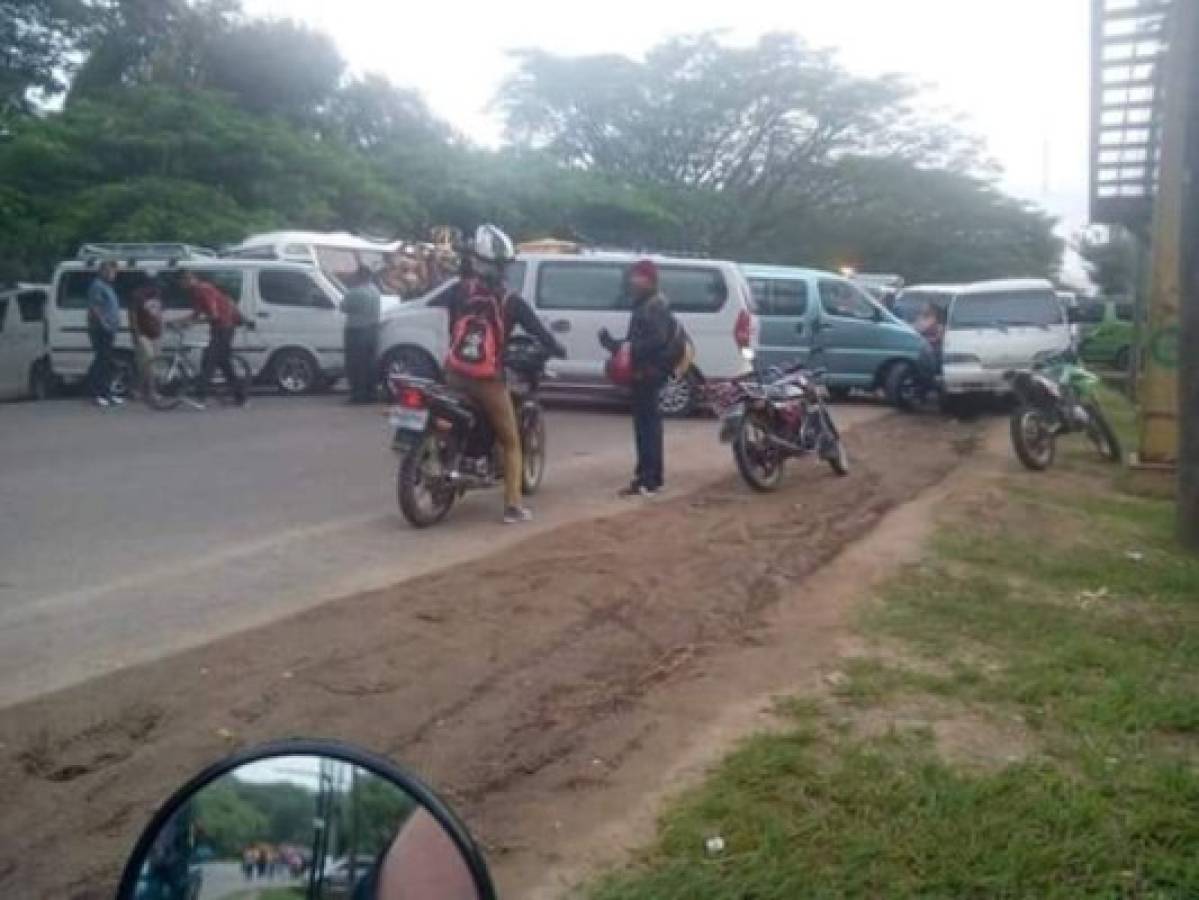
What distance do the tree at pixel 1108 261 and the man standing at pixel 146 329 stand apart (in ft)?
143

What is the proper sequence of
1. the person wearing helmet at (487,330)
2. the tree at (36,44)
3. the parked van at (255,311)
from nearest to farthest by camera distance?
the person wearing helmet at (487,330)
the parked van at (255,311)
the tree at (36,44)

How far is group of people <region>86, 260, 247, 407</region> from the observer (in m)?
16.0

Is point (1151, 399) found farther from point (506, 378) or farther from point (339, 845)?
point (339, 845)

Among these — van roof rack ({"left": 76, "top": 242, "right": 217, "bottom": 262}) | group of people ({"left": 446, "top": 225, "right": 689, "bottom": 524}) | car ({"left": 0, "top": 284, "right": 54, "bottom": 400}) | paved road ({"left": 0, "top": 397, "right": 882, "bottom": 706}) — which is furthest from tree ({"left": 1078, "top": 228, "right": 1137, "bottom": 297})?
group of people ({"left": 446, "top": 225, "right": 689, "bottom": 524})

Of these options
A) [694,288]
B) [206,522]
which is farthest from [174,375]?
[206,522]

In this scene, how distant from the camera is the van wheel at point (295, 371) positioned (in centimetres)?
1794

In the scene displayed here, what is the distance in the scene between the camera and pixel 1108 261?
181 ft

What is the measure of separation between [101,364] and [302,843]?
1606 cm

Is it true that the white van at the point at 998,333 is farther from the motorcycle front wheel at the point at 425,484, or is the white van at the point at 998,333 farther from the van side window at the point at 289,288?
the motorcycle front wheel at the point at 425,484

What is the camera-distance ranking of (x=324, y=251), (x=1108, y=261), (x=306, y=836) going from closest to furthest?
(x=306, y=836)
(x=324, y=251)
(x=1108, y=261)

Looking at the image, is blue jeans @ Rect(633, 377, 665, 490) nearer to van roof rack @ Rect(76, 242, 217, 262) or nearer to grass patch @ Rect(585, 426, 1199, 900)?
grass patch @ Rect(585, 426, 1199, 900)

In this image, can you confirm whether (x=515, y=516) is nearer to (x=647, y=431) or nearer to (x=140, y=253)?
(x=647, y=431)

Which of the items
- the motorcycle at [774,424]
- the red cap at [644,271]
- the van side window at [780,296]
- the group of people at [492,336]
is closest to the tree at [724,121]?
the van side window at [780,296]

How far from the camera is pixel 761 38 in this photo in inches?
Result: 1511
